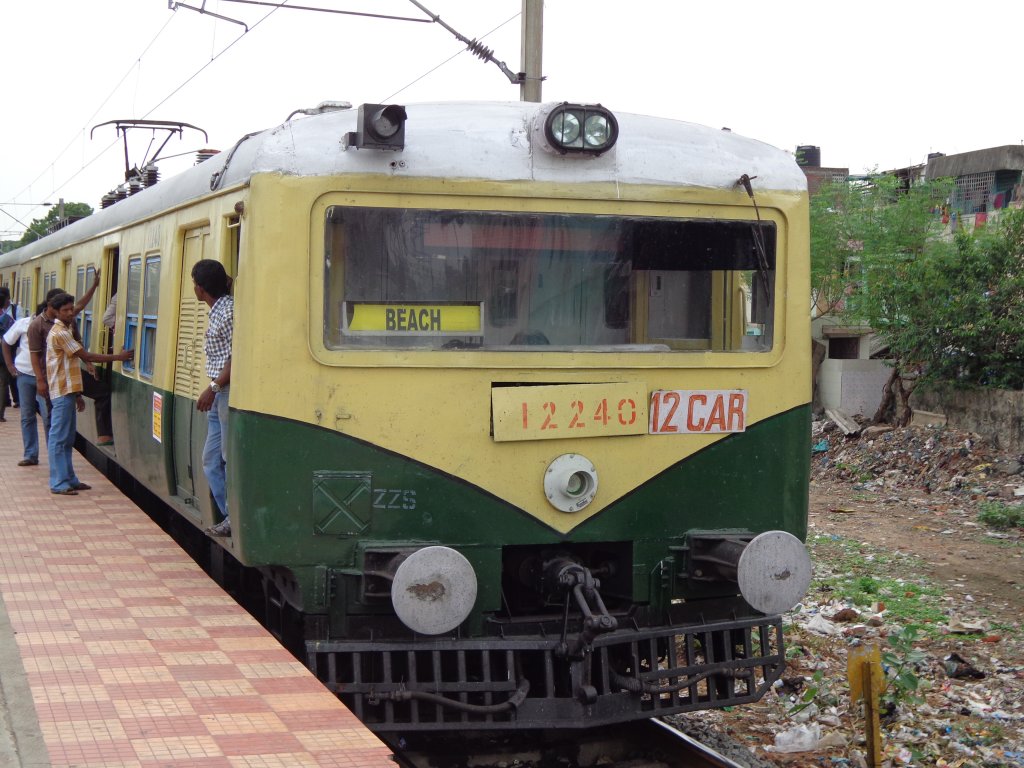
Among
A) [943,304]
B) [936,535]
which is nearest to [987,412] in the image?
[943,304]

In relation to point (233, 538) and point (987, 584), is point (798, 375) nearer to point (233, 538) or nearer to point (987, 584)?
point (233, 538)

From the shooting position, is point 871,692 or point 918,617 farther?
point 918,617

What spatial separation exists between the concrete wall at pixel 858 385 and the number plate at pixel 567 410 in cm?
1289

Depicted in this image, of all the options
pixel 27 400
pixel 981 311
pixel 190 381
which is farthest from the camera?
pixel 981 311

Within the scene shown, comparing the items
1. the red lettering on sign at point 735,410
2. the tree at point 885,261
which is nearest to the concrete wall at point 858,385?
the tree at point 885,261

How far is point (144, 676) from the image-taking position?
181 inches

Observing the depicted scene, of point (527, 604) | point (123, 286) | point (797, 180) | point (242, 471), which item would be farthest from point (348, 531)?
point (123, 286)

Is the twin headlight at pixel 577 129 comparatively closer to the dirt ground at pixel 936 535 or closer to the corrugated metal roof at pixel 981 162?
the dirt ground at pixel 936 535

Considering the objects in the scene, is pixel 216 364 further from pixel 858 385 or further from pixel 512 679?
pixel 858 385

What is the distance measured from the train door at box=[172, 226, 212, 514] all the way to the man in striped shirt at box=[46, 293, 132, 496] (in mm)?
2296

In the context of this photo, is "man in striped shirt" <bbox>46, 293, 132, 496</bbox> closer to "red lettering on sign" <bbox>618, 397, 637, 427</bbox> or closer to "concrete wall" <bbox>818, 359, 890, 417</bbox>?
"red lettering on sign" <bbox>618, 397, 637, 427</bbox>

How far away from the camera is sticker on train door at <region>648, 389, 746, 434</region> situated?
5.32 metres

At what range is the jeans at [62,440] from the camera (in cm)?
884

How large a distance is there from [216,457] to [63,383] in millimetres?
3699
